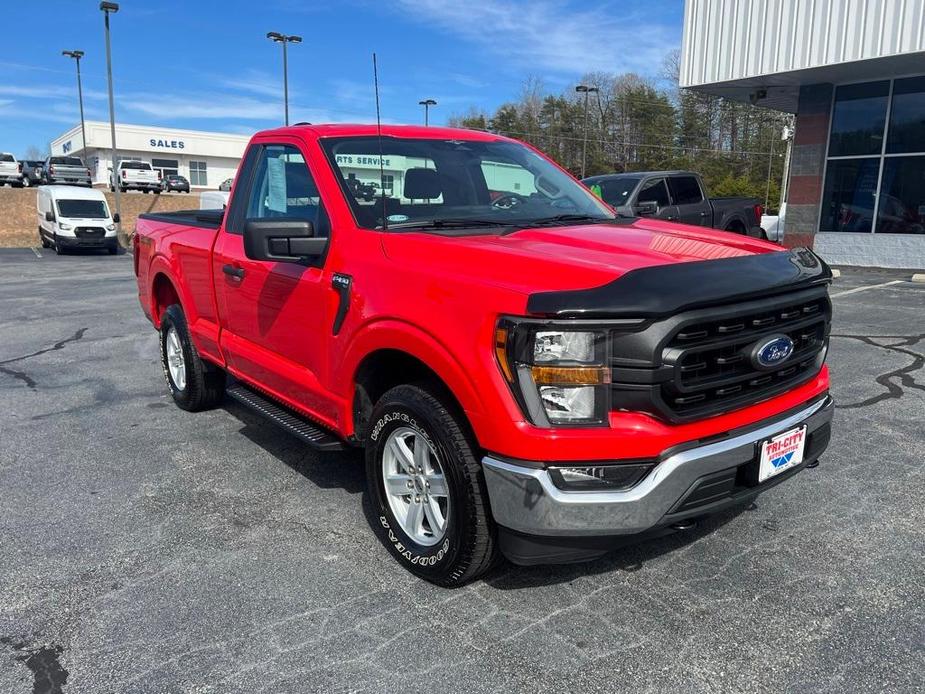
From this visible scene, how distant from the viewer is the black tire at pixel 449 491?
2.77m

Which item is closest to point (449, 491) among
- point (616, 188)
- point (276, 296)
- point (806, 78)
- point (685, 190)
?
point (276, 296)

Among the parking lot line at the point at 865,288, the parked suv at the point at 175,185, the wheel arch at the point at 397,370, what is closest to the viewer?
the wheel arch at the point at 397,370

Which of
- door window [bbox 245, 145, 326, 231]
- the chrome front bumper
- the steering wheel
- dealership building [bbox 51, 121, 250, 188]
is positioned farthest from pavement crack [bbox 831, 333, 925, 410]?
dealership building [bbox 51, 121, 250, 188]

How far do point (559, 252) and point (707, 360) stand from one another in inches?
27.7

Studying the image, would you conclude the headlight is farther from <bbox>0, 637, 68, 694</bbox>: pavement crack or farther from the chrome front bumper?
<bbox>0, 637, 68, 694</bbox>: pavement crack

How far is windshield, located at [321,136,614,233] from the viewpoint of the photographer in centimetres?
370

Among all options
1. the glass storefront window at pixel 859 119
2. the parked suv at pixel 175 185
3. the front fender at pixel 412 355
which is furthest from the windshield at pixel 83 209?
the parked suv at pixel 175 185

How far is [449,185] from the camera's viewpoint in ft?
13.1

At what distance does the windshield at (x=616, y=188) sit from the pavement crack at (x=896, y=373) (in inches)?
200

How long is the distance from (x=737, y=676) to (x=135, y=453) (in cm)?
383

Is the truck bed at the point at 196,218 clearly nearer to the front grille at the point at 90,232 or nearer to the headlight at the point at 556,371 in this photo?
the headlight at the point at 556,371

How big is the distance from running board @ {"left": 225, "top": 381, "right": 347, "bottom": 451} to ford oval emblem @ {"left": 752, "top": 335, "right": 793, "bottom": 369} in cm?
199

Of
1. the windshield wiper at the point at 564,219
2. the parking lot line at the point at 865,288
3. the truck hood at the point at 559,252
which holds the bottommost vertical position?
the parking lot line at the point at 865,288

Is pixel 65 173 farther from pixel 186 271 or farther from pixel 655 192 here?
pixel 186 271
